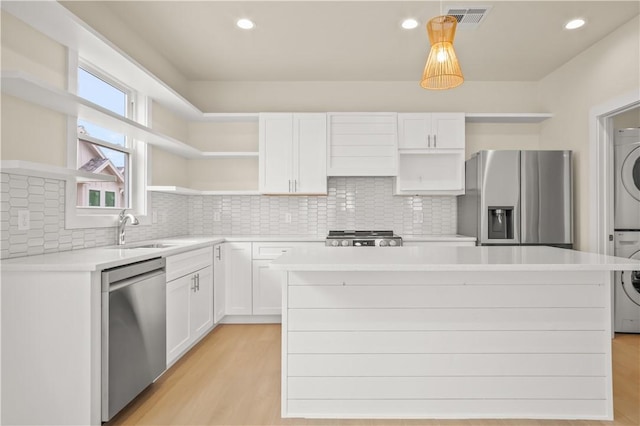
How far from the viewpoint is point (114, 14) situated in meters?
2.84

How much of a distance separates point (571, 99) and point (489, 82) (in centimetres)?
91

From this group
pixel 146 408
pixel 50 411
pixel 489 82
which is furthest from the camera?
pixel 489 82

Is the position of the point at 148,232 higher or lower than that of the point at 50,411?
higher

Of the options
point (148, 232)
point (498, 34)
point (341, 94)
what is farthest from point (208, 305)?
point (498, 34)

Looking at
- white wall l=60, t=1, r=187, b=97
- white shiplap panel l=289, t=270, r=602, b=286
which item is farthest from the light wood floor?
white wall l=60, t=1, r=187, b=97

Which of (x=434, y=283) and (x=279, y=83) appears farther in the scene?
(x=279, y=83)

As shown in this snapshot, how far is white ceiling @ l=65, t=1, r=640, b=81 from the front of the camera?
2.79 m

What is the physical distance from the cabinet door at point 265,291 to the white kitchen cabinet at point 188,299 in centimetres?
50

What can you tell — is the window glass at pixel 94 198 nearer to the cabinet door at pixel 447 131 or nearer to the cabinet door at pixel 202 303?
the cabinet door at pixel 202 303

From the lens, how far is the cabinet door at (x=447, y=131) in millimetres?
4016

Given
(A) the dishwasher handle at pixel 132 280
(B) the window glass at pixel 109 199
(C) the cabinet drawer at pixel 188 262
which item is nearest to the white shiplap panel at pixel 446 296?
(A) the dishwasher handle at pixel 132 280

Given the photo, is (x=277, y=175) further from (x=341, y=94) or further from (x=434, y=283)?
(x=434, y=283)

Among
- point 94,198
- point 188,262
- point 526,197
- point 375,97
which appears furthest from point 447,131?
point 94,198

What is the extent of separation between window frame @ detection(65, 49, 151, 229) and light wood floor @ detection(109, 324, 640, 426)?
4.15ft
